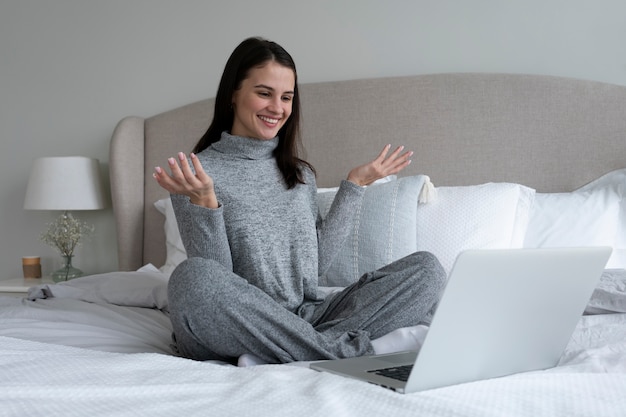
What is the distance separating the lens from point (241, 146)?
1.96 m

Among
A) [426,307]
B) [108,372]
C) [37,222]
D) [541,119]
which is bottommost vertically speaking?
[37,222]

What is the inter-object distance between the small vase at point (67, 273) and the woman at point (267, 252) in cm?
146

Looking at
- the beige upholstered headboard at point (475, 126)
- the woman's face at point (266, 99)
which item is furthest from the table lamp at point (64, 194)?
the woman's face at point (266, 99)

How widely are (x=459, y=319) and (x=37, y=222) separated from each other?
9.76ft

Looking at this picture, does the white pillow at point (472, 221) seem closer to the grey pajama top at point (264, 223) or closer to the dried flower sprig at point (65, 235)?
Answer: the grey pajama top at point (264, 223)

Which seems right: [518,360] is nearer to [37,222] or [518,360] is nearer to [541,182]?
[541,182]

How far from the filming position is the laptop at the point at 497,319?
106 cm

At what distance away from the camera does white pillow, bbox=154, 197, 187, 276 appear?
287 centimetres

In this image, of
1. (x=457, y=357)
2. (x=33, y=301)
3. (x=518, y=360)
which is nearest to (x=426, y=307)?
(x=518, y=360)

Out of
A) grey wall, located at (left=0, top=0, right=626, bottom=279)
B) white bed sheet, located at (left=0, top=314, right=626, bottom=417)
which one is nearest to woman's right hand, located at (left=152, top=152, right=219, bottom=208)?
white bed sheet, located at (left=0, top=314, right=626, bottom=417)

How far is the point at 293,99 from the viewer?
2.05 m

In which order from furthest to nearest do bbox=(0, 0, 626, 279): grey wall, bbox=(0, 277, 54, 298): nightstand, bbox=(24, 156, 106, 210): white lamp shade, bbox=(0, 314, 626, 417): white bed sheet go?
bbox=(24, 156, 106, 210): white lamp shade, bbox=(0, 277, 54, 298): nightstand, bbox=(0, 0, 626, 279): grey wall, bbox=(0, 314, 626, 417): white bed sheet

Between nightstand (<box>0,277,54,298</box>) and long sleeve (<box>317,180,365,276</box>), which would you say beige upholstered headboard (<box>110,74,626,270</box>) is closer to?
long sleeve (<box>317,180,365,276</box>)

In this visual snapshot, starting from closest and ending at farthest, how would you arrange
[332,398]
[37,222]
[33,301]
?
1. [332,398]
2. [33,301]
3. [37,222]
